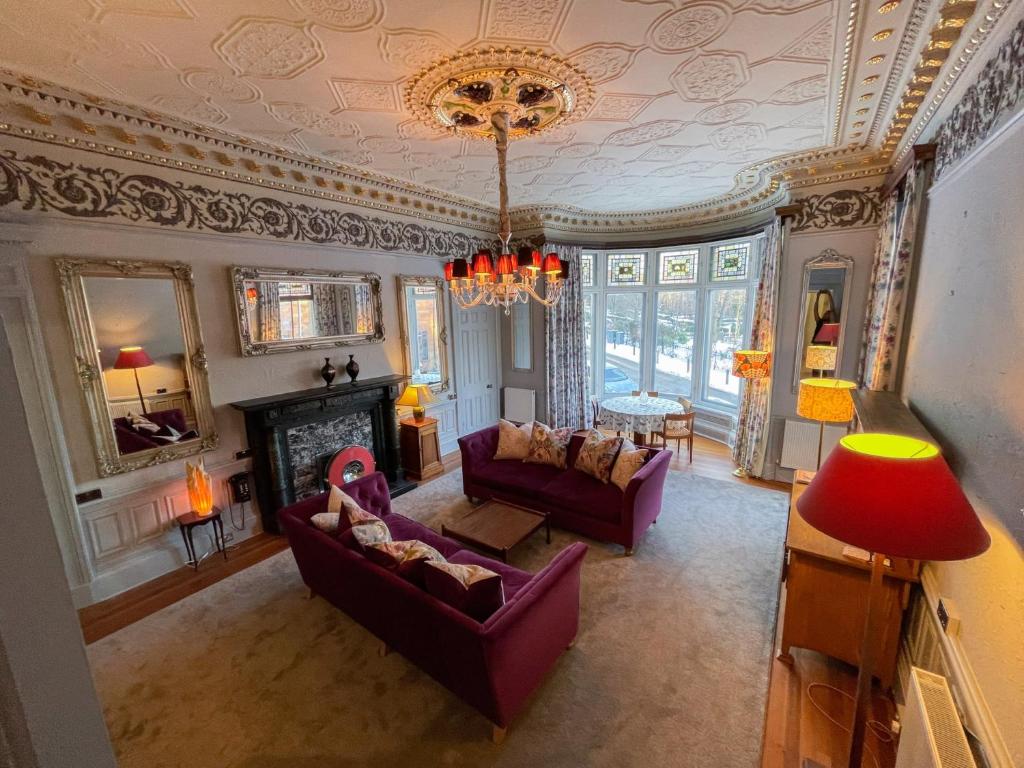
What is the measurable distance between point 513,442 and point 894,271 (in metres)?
3.39

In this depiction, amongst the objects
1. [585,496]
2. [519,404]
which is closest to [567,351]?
[519,404]

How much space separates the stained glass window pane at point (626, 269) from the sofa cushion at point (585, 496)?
393 centimetres

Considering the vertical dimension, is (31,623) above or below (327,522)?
above

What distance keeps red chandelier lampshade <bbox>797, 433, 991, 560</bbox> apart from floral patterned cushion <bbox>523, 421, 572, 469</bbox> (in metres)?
2.92

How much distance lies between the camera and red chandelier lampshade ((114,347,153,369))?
3191 millimetres

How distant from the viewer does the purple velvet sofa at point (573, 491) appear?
3.60m

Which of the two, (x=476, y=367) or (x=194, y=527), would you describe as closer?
(x=194, y=527)

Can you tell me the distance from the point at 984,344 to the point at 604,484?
2.67m

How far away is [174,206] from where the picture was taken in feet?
11.0

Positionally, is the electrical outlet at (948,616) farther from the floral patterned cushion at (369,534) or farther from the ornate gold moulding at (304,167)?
the ornate gold moulding at (304,167)

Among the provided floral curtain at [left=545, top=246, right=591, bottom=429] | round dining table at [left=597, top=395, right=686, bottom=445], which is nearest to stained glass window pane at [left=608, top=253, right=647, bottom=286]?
floral curtain at [left=545, top=246, right=591, bottom=429]

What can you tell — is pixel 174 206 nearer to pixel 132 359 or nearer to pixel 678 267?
pixel 132 359

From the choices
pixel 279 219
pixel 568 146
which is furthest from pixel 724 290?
pixel 279 219

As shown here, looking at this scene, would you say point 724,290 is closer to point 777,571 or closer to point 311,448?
point 777,571
